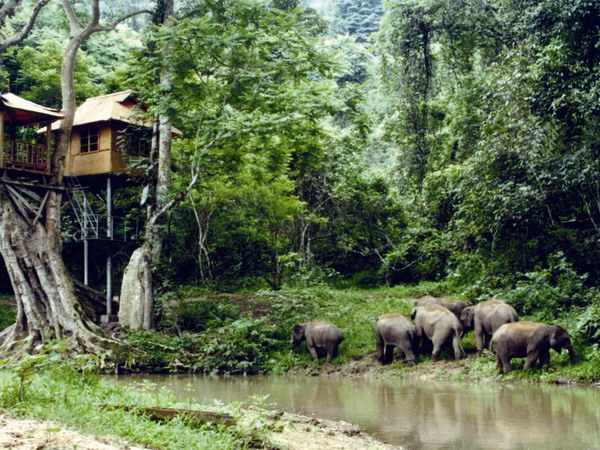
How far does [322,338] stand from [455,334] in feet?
10.1

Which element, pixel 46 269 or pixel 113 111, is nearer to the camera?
pixel 46 269

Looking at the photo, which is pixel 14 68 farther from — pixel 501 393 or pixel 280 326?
Answer: pixel 501 393

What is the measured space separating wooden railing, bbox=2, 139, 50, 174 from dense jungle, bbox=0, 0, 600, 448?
1.86 meters

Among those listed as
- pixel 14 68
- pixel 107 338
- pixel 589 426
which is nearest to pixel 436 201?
pixel 107 338

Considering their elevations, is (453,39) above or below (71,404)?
above

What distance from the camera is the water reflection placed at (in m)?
7.57

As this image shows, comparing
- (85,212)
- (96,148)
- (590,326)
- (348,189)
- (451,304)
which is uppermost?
(96,148)

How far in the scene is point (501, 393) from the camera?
10859mm

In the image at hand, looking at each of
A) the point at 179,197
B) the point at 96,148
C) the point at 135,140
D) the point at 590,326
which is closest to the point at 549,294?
the point at 590,326

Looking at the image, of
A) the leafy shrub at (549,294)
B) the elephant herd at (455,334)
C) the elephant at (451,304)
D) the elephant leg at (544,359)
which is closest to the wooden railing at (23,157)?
the elephant herd at (455,334)

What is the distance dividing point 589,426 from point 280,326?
9757mm

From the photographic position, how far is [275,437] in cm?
674

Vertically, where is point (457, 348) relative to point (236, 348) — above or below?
above

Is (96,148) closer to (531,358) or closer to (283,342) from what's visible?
(283,342)
